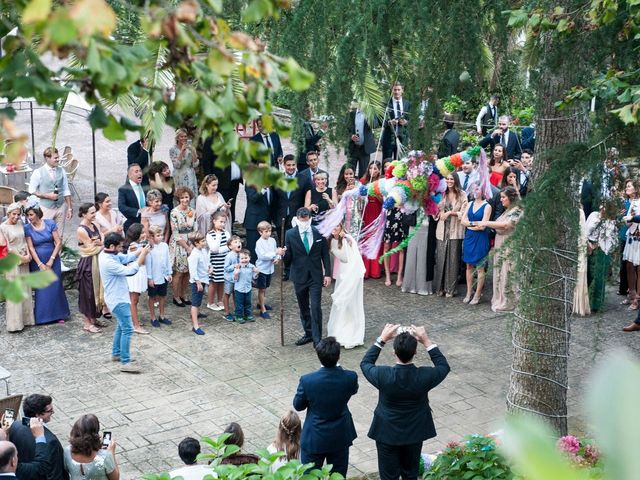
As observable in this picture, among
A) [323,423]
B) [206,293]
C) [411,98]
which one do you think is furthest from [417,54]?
[206,293]

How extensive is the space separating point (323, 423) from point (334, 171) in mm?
12922

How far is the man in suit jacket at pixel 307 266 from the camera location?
11195mm

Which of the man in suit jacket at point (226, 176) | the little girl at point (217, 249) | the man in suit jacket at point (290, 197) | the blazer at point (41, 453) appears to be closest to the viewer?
the blazer at point (41, 453)

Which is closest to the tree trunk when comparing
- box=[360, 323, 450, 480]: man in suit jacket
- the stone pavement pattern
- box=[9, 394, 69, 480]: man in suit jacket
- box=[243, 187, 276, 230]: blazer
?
the stone pavement pattern

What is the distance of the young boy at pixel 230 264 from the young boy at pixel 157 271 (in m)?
0.75

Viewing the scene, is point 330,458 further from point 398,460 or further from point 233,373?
point 233,373

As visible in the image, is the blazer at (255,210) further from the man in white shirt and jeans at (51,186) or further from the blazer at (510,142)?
the blazer at (510,142)

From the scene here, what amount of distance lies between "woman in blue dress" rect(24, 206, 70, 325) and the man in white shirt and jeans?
1.69 m

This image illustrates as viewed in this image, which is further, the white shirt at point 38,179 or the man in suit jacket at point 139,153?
the man in suit jacket at point 139,153

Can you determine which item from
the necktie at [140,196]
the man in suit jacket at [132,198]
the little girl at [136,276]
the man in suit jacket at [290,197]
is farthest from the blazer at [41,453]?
the man in suit jacket at [290,197]

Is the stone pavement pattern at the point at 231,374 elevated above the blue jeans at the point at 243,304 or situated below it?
below

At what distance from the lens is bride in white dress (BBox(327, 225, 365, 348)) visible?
36.7 feet

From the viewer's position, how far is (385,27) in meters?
7.06

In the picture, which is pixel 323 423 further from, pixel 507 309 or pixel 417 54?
pixel 507 309
